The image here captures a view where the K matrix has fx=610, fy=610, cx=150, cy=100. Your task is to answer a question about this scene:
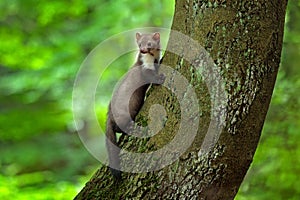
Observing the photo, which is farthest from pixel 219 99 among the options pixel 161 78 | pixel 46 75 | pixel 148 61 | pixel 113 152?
pixel 46 75

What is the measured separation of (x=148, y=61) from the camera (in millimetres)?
3041

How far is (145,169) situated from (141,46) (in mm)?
1115

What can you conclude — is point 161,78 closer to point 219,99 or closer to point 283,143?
point 219,99

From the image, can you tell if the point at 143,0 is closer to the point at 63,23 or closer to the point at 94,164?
the point at 63,23

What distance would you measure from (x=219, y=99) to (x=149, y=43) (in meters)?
1.15

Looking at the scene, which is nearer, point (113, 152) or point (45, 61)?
point (113, 152)

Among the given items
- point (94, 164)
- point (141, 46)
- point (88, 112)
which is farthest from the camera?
point (94, 164)

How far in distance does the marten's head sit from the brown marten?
22mm

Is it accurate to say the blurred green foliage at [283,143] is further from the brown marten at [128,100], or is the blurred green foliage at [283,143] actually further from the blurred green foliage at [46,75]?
the brown marten at [128,100]

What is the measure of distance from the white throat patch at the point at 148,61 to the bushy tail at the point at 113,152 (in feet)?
1.12

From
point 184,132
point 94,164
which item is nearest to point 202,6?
point 184,132

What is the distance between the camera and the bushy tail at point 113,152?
2.39 metres

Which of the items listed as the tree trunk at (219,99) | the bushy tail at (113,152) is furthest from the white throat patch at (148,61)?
the tree trunk at (219,99)

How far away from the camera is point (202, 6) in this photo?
2.26m
